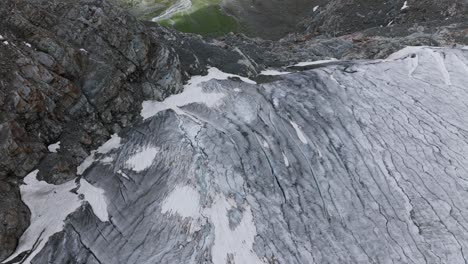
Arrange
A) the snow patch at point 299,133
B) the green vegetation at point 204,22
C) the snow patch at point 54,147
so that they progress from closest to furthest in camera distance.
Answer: the snow patch at point 54,147, the snow patch at point 299,133, the green vegetation at point 204,22

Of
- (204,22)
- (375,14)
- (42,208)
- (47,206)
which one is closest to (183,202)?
(47,206)

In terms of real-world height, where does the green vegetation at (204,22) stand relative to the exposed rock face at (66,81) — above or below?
below

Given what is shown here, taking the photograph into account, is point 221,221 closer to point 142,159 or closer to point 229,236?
point 229,236

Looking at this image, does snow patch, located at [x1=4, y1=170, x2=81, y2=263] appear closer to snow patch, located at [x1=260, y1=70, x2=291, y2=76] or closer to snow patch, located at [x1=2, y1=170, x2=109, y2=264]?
snow patch, located at [x1=2, y1=170, x2=109, y2=264]

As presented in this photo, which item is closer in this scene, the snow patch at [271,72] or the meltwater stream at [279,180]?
the meltwater stream at [279,180]

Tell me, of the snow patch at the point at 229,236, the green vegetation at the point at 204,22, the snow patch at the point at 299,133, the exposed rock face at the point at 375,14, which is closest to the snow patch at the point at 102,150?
the snow patch at the point at 229,236

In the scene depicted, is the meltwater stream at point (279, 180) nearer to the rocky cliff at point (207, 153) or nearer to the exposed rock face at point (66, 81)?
the rocky cliff at point (207, 153)
